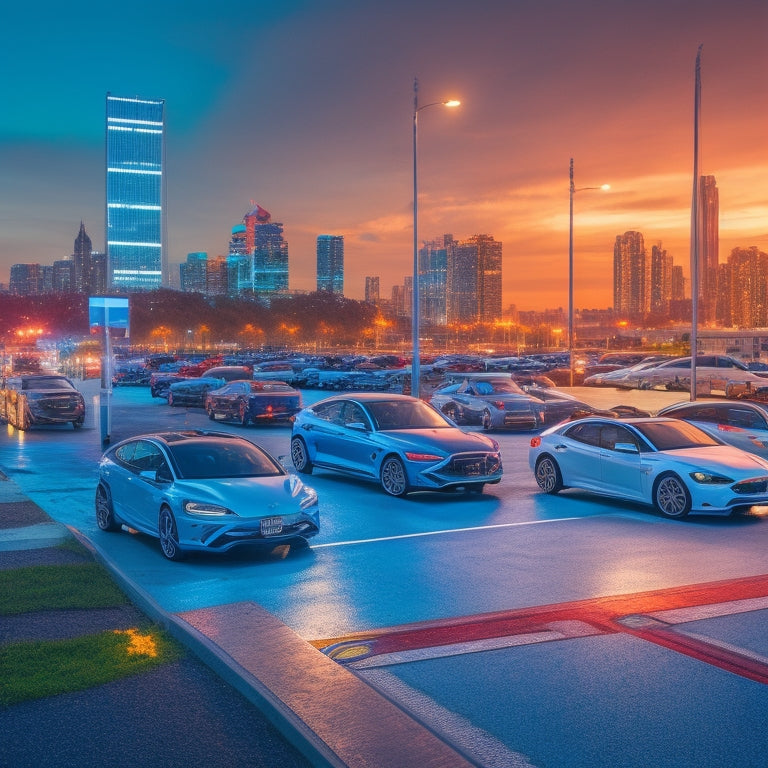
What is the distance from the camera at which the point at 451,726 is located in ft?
19.1

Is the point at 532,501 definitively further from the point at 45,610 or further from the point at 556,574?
the point at 45,610

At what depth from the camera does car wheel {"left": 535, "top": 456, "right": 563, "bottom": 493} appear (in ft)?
52.0

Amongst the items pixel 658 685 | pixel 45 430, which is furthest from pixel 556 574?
pixel 45 430

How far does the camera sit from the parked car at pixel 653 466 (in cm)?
1329

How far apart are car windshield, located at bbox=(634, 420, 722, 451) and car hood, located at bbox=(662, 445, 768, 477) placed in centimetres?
21

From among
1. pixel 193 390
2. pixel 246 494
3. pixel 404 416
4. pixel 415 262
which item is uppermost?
→ pixel 415 262

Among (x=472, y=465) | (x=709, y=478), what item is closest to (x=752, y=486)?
(x=709, y=478)

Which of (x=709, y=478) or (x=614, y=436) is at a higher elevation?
(x=614, y=436)

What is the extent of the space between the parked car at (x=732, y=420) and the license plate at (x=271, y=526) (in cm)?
943

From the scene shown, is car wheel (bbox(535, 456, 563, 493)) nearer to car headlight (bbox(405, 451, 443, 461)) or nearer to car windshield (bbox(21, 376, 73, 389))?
car headlight (bbox(405, 451, 443, 461))

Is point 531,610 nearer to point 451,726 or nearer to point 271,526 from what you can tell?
point 451,726

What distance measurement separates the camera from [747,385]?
4059 cm

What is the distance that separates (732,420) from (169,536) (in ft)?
39.9

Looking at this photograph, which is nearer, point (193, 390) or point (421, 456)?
point (421, 456)
